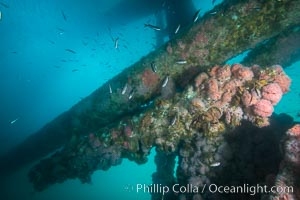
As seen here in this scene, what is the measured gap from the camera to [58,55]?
32688 mm

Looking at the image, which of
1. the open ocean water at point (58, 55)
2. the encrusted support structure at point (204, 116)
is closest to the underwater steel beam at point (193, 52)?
the encrusted support structure at point (204, 116)

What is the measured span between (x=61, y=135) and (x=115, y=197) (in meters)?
52.5

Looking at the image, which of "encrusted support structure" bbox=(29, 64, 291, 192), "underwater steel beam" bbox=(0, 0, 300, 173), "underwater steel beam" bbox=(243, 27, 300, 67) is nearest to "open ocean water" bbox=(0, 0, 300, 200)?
"underwater steel beam" bbox=(0, 0, 300, 173)

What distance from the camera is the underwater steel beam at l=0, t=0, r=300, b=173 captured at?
7.27m

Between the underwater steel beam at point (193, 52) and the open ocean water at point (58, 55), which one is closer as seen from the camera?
the underwater steel beam at point (193, 52)

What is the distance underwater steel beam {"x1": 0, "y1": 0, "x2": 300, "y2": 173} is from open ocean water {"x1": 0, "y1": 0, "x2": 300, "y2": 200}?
5.72ft

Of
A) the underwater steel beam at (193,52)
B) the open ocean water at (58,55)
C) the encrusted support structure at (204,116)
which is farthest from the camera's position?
the open ocean water at (58,55)

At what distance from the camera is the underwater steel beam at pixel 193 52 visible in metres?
7.27

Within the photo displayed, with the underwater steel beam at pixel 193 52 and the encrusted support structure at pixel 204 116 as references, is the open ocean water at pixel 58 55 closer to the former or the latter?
the underwater steel beam at pixel 193 52

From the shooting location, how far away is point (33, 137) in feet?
51.7

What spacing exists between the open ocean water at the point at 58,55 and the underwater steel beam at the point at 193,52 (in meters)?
1.74

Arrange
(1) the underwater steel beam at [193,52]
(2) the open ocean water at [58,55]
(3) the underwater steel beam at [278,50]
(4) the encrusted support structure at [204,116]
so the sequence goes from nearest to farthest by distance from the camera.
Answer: (4) the encrusted support structure at [204,116]
(1) the underwater steel beam at [193,52]
(3) the underwater steel beam at [278,50]
(2) the open ocean water at [58,55]

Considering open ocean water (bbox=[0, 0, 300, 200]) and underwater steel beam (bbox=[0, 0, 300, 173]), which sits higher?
open ocean water (bbox=[0, 0, 300, 200])

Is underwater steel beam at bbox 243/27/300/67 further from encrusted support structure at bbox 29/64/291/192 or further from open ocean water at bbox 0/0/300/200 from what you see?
encrusted support structure at bbox 29/64/291/192
